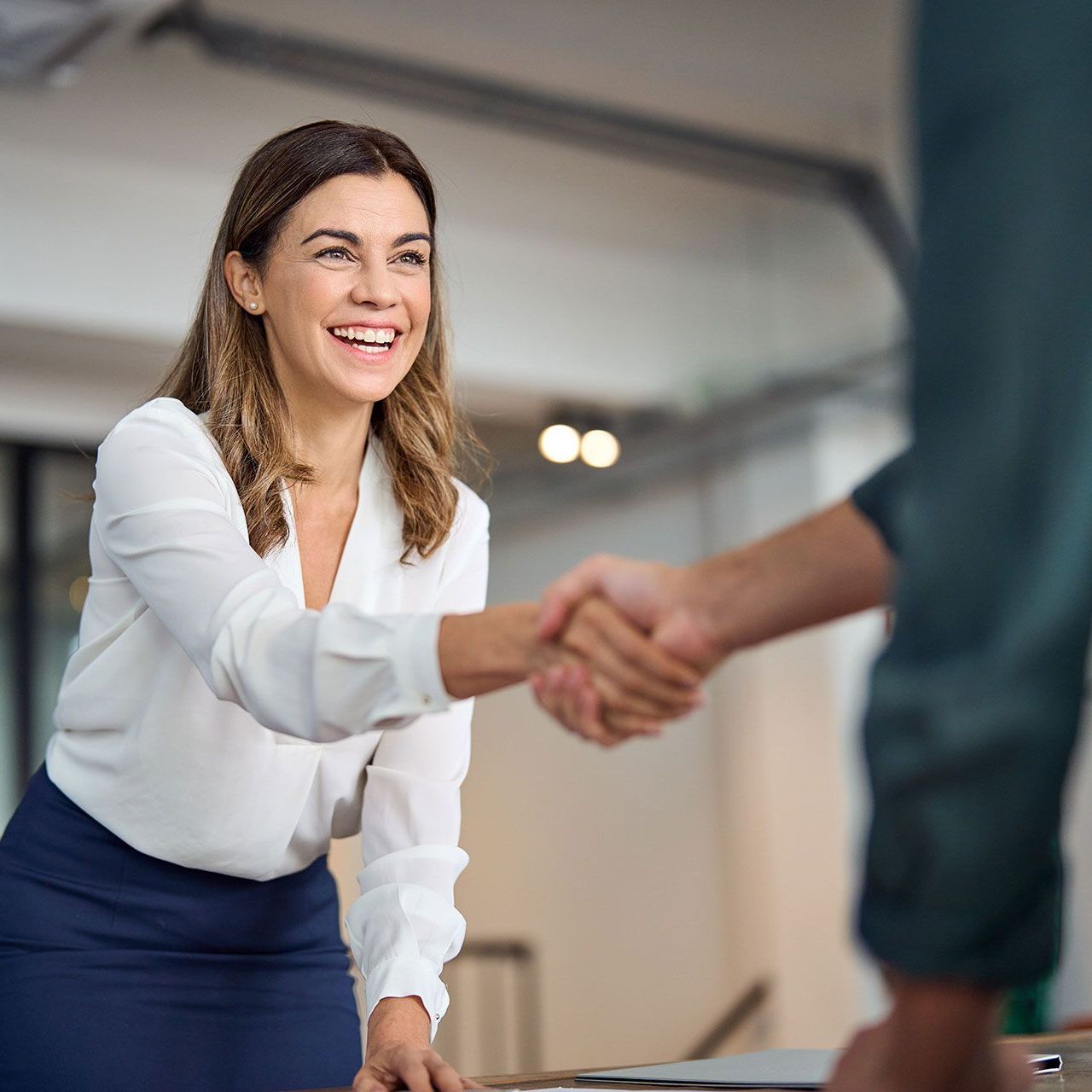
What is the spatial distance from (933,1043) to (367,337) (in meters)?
1.17

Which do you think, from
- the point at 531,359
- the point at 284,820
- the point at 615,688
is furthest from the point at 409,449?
the point at 531,359

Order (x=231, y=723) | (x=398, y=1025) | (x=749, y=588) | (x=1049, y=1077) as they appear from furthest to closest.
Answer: (x=231, y=723) → (x=398, y=1025) → (x=1049, y=1077) → (x=749, y=588)

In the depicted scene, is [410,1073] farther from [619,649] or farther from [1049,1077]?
[1049,1077]

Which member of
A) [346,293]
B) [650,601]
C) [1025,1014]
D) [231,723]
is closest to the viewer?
[650,601]

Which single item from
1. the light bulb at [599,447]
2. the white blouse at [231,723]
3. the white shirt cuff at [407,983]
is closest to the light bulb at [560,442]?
the light bulb at [599,447]

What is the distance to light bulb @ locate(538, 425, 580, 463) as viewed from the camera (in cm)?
599

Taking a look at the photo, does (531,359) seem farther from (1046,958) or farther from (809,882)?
(1046,958)

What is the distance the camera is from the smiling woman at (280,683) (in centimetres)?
122

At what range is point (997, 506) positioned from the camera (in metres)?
0.64

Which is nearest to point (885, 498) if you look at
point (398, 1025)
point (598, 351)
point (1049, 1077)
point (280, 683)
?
point (280, 683)

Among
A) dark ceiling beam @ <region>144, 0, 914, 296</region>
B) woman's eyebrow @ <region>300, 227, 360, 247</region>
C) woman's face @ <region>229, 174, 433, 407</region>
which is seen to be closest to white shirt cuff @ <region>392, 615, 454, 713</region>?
woman's face @ <region>229, 174, 433, 407</region>

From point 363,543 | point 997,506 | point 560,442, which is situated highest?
point 560,442

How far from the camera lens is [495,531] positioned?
700 cm

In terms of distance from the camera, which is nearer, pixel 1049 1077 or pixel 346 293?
pixel 1049 1077
